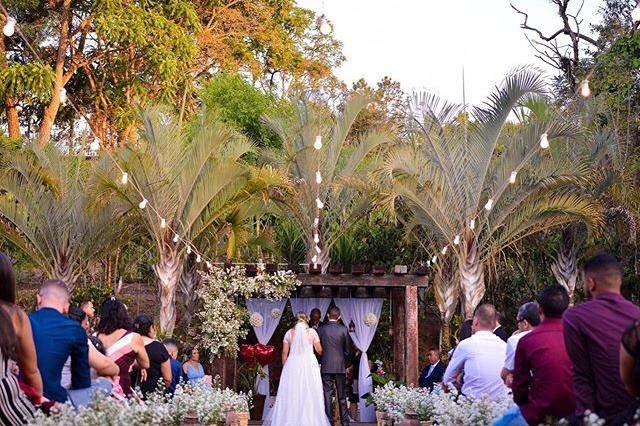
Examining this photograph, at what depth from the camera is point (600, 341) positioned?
5418mm

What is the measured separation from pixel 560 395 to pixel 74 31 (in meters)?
25.2

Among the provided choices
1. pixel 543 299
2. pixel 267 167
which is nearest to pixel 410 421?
pixel 543 299

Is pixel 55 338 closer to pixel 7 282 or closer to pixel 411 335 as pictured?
pixel 7 282

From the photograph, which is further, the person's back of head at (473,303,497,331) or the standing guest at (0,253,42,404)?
the person's back of head at (473,303,497,331)

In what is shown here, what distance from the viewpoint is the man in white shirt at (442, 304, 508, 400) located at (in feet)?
29.2

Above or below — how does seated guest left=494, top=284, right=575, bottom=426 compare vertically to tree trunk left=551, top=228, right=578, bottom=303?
below

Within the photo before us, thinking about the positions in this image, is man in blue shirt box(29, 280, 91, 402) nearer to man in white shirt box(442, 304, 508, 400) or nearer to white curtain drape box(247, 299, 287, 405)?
man in white shirt box(442, 304, 508, 400)

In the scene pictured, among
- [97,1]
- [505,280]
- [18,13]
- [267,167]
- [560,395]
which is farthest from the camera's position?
[18,13]

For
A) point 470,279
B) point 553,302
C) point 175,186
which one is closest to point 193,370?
point 175,186

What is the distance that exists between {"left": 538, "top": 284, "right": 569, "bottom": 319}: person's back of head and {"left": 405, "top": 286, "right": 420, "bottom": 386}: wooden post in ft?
38.4

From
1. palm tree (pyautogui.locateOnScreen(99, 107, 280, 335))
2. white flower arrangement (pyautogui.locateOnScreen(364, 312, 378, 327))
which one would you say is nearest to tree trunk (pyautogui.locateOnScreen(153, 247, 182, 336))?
palm tree (pyautogui.locateOnScreen(99, 107, 280, 335))

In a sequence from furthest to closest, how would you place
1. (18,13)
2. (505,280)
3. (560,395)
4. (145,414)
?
(18,13)
(505,280)
(145,414)
(560,395)

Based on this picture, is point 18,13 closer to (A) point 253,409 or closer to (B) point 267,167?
(B) point 267,167

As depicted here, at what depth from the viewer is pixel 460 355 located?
29.4ft
